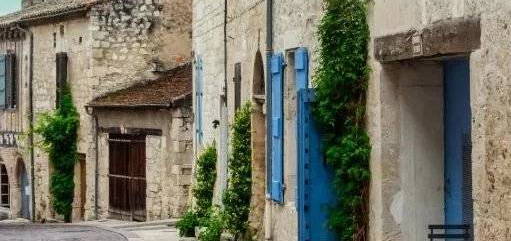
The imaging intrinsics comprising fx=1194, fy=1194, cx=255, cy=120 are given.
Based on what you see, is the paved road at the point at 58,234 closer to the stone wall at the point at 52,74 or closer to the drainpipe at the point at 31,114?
the stone wall at the point at 52,74

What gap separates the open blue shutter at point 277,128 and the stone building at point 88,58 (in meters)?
12.8

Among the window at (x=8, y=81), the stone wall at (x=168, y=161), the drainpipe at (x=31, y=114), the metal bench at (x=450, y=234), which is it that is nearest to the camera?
the metal bench at (x=450, y=234)

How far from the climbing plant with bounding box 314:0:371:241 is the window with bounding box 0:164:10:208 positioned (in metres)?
27.6

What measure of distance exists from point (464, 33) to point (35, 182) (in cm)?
2595

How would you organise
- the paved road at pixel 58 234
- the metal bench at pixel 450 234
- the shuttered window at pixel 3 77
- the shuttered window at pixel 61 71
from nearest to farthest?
the metal bench at pixel 450 234, the paved road at pixel 58 234, the shuttered window at pixel 61 71, the shuttered window at pixel 3 77

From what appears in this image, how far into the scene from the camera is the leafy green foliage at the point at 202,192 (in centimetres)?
1822

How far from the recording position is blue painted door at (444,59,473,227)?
8.84 metres

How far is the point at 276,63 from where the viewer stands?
477 inches

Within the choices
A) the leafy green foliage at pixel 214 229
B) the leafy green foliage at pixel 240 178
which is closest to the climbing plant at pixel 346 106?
the leafy green foliage at pixel 240 178

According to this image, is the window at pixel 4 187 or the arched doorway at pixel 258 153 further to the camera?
the window at pixel 4 187

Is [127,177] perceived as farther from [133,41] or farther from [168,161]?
[133,41]

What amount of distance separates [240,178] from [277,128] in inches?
131

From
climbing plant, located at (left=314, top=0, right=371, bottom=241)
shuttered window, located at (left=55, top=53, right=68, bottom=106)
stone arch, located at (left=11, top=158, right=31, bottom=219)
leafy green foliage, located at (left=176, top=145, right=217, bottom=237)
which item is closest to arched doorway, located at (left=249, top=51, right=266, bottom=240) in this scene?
leafy green foliage, located at (left=176, top=145, right=217, bottom=237)

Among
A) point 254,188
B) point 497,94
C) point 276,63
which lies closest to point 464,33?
point 497,94
